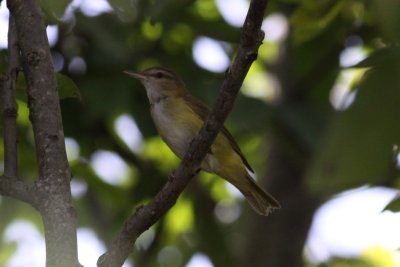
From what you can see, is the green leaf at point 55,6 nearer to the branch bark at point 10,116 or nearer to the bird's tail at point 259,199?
the branch bark at point 10,116

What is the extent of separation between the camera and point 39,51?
231cm

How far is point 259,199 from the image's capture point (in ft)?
16.5

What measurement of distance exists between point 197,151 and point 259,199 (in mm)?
2837

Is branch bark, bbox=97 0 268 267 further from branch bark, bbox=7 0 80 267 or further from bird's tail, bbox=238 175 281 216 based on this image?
bird's tail, bbox=238 175 281 216

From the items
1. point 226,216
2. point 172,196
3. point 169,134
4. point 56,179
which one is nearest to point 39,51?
point 56,179

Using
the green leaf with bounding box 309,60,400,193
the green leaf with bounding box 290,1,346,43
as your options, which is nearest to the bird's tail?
the green leaf with bounding box 290,1,346,43

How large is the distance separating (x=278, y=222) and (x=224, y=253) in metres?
1.03

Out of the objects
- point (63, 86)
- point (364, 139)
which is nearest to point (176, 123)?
point (63, 86)

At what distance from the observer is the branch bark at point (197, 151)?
188 cm

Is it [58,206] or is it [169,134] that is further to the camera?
[169,134]

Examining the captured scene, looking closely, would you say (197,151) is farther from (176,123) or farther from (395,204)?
(176,123)

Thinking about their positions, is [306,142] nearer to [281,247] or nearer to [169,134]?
[169,134]

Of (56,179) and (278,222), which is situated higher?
(278,222)

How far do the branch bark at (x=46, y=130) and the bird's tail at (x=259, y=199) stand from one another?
9.13 ft
